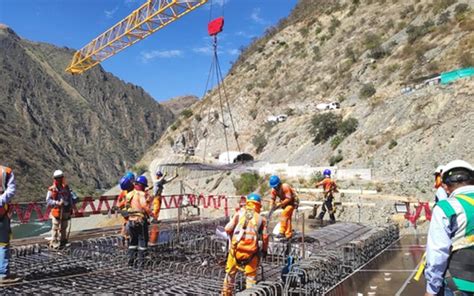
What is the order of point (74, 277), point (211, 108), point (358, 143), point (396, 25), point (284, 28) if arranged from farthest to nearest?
point (284, 28) < point (211, 108) < point (396, 25) < point (358, 143) < point (74, 277)

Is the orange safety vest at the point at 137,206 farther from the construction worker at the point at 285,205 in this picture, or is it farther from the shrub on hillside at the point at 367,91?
the shrub on hillside at the point at 367,91

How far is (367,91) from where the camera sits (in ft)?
119

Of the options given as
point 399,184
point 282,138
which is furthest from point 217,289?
point 282,138

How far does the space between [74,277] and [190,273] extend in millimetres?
1854

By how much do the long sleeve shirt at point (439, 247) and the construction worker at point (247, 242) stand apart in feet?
9.17

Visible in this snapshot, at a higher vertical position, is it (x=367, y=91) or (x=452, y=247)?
(x=367, y=91)

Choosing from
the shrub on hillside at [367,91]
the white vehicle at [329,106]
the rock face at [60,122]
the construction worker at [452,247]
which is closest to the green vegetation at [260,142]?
the white vehicle at [329,106]

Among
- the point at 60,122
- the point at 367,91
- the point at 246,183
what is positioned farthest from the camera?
the point at 60,122

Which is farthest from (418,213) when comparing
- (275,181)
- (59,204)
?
(59,204)

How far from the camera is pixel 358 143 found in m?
27.3

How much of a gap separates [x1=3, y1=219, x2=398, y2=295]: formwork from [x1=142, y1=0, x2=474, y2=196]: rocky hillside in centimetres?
880

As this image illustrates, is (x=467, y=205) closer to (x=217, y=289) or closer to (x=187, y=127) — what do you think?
(x=217, y=289)

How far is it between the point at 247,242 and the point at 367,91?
32909 mm

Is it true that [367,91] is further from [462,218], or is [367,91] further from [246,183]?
[462,218]
